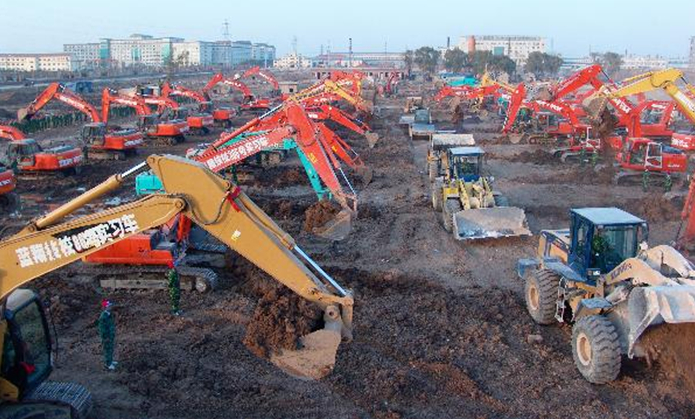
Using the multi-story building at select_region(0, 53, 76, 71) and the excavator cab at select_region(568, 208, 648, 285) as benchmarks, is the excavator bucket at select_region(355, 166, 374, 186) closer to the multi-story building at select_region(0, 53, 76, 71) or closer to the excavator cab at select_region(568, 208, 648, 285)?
the excavator cab at select_region(568, 208, 648, 285)

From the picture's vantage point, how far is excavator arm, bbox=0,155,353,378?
691 cm

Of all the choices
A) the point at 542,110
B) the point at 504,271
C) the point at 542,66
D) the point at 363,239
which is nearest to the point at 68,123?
the point at 542,110

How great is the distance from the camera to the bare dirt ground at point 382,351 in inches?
332

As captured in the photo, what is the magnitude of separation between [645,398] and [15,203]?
18.1m

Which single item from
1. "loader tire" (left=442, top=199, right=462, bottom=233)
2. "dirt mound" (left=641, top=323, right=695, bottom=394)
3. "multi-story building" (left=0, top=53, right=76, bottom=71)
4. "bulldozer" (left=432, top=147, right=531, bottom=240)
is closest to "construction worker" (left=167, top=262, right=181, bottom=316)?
"bulldozer" (left=432, top=147, right=531, bottom=240)

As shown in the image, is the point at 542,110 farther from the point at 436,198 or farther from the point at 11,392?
the point at 11,392

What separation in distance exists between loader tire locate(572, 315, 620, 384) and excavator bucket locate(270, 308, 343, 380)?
12.2 feet

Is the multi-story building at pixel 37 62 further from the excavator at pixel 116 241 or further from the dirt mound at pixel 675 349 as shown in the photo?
the dirt mound at pixel 675 349

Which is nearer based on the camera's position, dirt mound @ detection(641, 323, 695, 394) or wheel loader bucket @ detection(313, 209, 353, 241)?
dirt mound @ detection(641, 323, 695, 394)

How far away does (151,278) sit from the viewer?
12.6 m

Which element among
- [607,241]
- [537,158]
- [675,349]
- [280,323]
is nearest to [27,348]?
[280,323]

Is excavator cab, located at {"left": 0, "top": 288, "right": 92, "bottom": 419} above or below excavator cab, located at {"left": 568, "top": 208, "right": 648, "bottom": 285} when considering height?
below

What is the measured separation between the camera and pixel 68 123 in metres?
43.5

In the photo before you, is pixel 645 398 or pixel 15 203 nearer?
pixel 645 398
